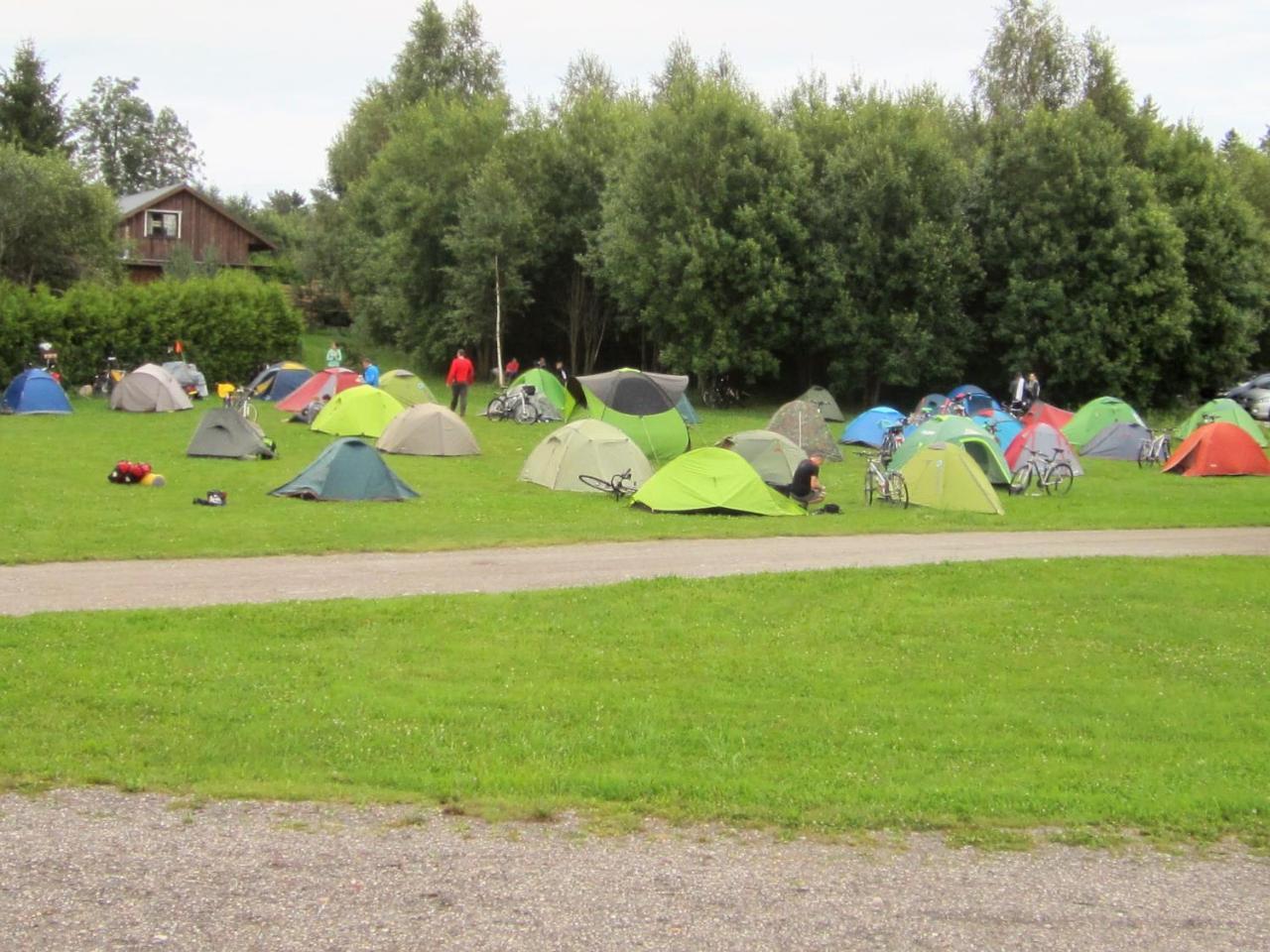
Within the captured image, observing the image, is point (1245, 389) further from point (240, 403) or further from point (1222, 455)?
point (240, 403)

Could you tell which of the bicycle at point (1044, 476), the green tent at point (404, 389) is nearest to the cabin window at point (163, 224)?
the green tent at point (404, 389)

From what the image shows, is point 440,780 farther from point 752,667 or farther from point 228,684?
point 752,667

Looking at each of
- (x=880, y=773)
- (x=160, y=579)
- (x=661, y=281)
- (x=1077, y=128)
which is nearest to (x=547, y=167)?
(x=661, y=281)

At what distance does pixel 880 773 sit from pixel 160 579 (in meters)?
8.68

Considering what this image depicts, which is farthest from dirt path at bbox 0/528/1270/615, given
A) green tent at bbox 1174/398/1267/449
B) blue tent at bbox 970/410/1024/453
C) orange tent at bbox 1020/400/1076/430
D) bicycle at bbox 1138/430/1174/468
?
orange tent at bbox 1020/400/1076/430

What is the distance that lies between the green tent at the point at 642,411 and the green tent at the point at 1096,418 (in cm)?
1066

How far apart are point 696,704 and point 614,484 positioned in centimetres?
1288

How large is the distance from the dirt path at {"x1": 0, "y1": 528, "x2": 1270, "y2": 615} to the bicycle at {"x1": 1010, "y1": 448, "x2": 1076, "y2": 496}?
432 cm

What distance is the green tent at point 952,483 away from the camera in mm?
21406

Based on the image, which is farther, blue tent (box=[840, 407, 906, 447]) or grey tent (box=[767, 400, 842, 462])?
blue tent (box=[840, 407, 906, 447])

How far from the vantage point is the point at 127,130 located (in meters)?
91.0

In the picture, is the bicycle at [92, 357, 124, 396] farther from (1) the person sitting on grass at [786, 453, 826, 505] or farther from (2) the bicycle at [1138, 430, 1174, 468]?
(2) the bicycle at [1138, 430, 1174, 468]

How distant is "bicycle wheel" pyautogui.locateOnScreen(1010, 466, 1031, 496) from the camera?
23.8m

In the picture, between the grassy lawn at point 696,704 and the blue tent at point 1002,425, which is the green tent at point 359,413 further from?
the grassy lawn at point 696,704
